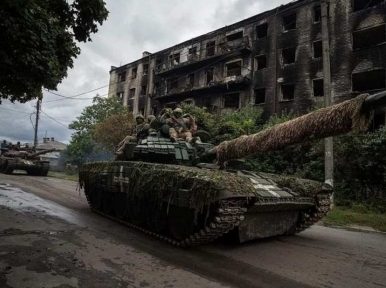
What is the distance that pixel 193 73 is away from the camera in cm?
2805

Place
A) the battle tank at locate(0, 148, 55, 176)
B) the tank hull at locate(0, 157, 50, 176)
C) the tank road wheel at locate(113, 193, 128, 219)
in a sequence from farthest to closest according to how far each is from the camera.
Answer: the battle tank at locate(0, 148, 55, 176) → the tank hull at locate(0, 157, 50, 176) → the tank road wheel at locate(113, 193, 128, 219)

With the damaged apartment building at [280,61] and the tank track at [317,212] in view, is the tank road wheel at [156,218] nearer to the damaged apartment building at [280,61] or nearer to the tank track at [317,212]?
the tank track at [317,212]

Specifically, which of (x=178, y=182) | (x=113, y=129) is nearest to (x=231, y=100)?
(x=113, y=129)

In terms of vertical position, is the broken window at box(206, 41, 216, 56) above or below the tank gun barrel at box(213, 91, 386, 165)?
above

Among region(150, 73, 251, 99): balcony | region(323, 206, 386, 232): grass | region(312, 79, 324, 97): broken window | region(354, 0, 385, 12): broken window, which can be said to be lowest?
region(323, 206, 386, 232): grass

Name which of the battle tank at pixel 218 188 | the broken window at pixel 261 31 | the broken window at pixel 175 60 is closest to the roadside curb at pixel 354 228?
the battle tank at pixel 218 188

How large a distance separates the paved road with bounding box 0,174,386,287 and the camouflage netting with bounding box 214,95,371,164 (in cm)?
161

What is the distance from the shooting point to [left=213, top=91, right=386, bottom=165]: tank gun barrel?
12.4ft

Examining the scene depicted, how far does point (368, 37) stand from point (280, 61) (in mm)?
5199

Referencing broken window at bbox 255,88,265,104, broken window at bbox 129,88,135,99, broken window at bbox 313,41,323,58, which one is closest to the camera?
broken window at bbox 313,41,323,58

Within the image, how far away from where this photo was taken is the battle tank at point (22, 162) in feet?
67.5

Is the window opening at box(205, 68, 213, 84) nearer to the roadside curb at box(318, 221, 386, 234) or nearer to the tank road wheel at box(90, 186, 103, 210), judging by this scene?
the roadside curb at box(318, 221, 386, 234)

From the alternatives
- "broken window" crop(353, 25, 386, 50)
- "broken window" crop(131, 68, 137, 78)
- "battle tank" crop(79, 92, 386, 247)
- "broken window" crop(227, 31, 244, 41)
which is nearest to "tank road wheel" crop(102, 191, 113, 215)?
"battle tank" crop(79, 92, 386, 247)

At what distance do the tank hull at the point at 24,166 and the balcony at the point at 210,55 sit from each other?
12854 mm
